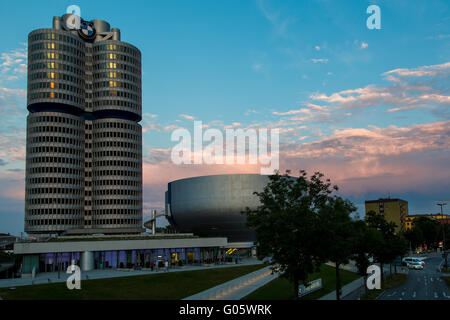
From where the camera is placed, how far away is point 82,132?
142 m

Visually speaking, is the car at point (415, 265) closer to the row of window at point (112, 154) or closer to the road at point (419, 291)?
the road at point (419, 291)

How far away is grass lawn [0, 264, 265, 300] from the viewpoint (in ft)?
162

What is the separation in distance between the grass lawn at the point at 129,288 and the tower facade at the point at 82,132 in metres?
76.0

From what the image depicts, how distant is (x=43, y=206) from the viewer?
130000mm

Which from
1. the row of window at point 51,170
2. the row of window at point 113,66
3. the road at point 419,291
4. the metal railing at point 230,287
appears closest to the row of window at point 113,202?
the row of window at point 51,170

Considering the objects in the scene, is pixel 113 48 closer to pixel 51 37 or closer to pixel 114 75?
pixel 114 75

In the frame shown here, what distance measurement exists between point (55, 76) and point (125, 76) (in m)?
21.5

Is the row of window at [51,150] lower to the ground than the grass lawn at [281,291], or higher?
higher

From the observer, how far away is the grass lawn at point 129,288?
49.3m

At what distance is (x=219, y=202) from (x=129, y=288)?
3279 inches

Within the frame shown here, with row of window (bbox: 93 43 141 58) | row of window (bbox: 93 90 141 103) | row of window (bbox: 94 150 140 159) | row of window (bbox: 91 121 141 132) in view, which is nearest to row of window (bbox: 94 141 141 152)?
row of window (bbox: 94 150 140 159)

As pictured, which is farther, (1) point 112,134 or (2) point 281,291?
(1) point 112,134

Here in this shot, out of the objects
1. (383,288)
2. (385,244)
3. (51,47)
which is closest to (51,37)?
(51,47)

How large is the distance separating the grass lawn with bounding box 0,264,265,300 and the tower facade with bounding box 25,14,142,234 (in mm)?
75964
